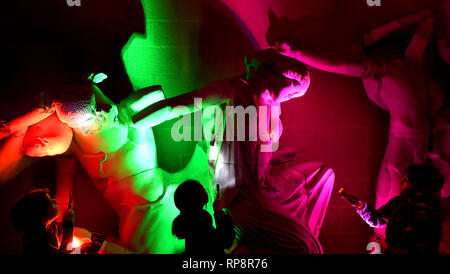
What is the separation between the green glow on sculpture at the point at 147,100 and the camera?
2.42 meters

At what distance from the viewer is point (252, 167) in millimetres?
2316

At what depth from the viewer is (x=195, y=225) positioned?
6.14 ft

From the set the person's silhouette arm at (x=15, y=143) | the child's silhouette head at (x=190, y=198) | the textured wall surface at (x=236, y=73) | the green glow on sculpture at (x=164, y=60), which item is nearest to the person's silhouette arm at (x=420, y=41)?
the textured wall surface at (x=236, y=73)

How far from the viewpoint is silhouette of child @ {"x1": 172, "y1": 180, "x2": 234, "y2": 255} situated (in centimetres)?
186

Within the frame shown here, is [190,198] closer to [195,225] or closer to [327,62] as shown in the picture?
[195,225]

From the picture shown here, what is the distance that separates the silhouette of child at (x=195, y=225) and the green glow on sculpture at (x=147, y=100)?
72cm

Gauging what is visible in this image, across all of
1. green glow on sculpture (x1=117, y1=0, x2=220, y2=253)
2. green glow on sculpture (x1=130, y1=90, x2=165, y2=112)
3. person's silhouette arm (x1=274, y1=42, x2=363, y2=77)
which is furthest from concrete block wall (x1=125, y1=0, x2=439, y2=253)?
green glow on sculpture (x1=130, y1=90, x2=165, y2=112)

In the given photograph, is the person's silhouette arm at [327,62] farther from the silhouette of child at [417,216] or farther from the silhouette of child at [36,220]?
the silhouette of child at [36,220]

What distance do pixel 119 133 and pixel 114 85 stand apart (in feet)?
1.83

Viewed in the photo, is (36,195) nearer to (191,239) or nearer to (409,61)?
(191,239)
